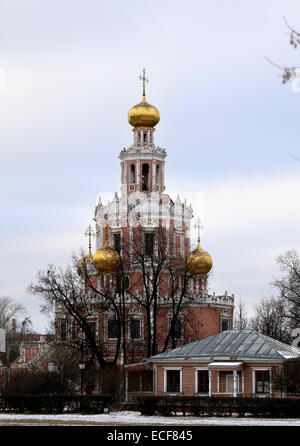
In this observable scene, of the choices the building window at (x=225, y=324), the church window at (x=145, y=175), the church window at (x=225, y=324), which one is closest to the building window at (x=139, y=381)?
the building window at (x=225, y=324)

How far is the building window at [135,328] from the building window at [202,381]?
15.0 metres

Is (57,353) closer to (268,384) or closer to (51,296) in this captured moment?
(51,296)

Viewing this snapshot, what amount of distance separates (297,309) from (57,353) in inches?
511

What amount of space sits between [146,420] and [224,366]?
31.3 feet

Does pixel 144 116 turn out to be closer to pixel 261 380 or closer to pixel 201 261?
pixel 201 261

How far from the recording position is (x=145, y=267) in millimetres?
55312

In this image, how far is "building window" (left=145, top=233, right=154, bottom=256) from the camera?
176ft

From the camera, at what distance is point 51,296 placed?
49688 millimetres

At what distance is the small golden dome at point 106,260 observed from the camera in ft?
188

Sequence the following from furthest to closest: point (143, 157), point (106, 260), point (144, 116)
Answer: point (144, 116) < point (143, 157) < point (106, 260)

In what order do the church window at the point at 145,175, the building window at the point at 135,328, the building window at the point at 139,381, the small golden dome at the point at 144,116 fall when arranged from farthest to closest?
the small golden dome at the point at 144,116
the church window at the point at 145,175
the building window at the point at 135,328
the building window at the point at 139,381

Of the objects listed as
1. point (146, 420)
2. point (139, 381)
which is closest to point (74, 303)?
point (139, 381)

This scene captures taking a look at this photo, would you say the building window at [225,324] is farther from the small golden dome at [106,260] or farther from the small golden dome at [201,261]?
the small golden dome at [106,260]
